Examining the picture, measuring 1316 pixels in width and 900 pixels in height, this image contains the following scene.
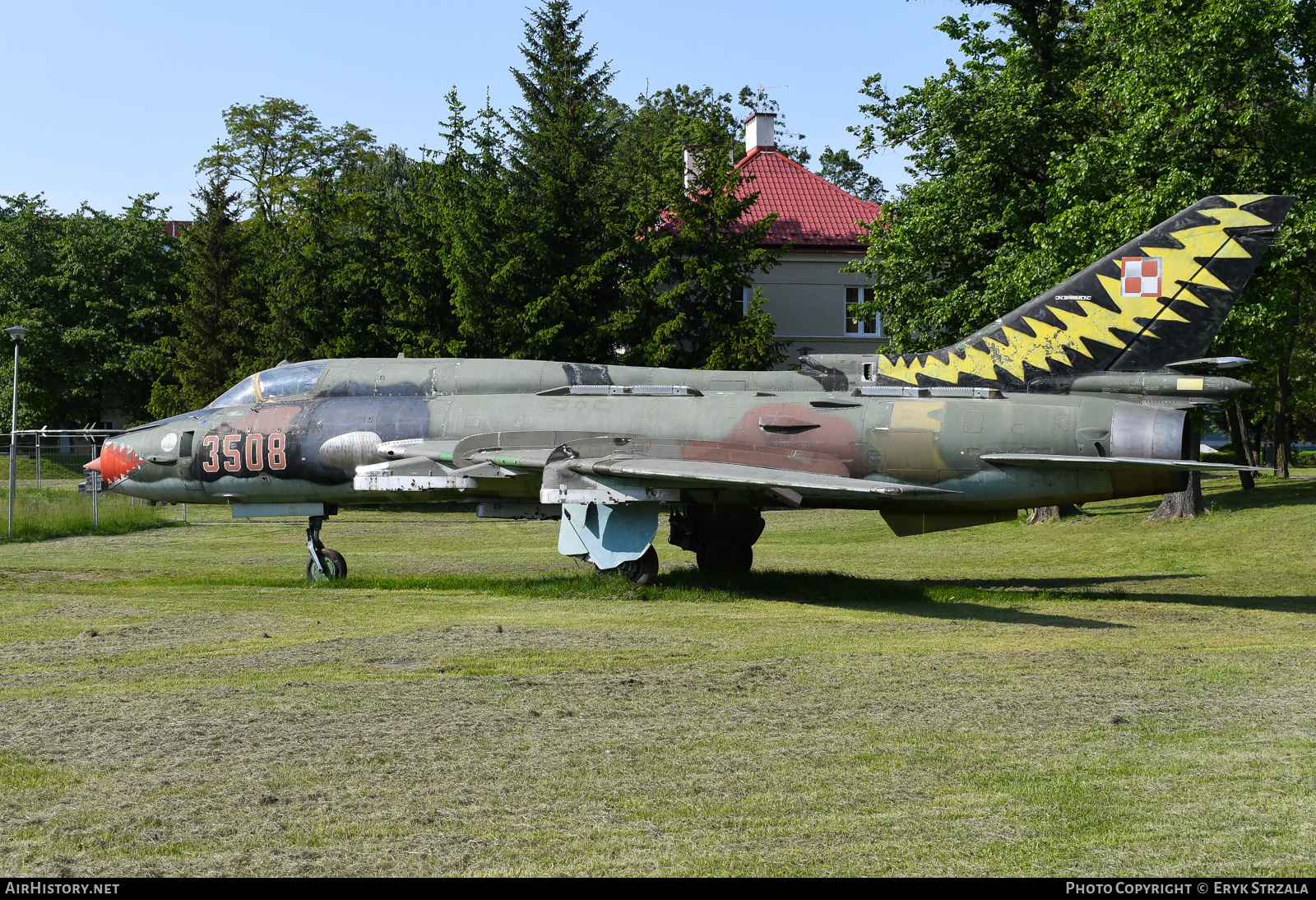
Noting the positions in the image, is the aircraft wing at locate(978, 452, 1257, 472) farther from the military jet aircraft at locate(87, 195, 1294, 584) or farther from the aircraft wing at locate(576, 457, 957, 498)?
the aircraft wing at locate(576, 457, 957, 498)

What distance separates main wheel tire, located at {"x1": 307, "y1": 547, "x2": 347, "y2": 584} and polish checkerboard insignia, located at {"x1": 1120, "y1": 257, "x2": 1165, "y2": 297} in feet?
39.7

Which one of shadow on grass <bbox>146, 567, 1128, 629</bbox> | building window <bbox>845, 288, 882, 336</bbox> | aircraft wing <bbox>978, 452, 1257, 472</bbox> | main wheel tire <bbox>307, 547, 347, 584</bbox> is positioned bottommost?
shadow on grass <bbox>146, 567, 1128, 629</bbox>

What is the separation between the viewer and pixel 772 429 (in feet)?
49.9

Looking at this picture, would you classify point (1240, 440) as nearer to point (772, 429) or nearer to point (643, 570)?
point (772, 429)

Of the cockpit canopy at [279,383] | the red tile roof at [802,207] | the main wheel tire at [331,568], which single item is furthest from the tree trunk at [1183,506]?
the cockpit canopy at [279,383]

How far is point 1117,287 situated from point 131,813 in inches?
535

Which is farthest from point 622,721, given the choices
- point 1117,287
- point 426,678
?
point 1117,287

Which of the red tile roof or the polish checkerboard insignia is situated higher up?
the red tile roof

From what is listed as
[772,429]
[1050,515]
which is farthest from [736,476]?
[1050,515]

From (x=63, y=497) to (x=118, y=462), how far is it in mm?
12628

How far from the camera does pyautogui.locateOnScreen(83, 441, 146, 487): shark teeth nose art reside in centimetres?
1717

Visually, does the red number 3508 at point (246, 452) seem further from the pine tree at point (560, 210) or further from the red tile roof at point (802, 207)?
the red tile roof at point (802, 207)

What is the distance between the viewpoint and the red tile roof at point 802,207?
4375 cm

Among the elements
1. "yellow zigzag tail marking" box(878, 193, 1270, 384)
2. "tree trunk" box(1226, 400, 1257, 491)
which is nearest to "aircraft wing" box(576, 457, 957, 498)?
"yellow zigzag tail marking" box(878, 193, 1270, 384)
